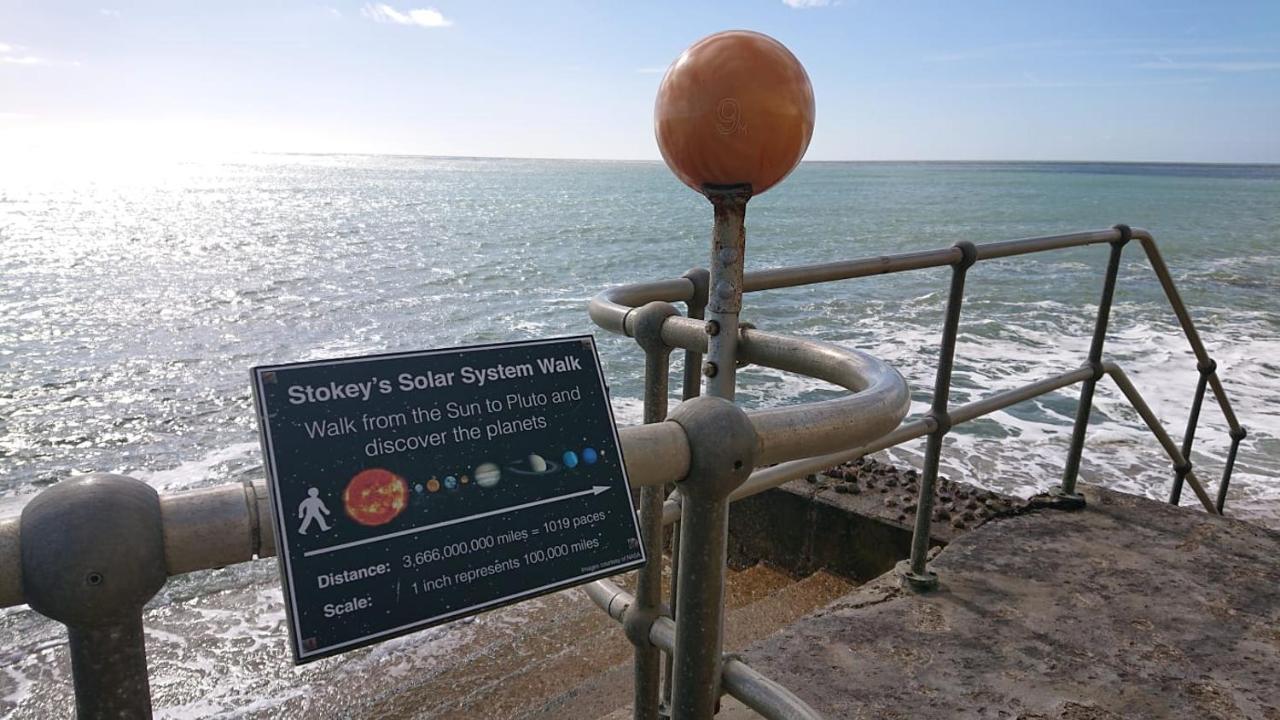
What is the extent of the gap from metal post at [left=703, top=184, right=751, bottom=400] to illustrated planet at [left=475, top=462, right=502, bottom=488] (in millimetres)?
460

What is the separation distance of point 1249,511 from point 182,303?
53.7 ft

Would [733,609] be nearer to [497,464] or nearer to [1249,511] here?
[497,464]

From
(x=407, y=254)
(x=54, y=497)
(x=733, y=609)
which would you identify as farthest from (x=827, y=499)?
(x=407, y=254)

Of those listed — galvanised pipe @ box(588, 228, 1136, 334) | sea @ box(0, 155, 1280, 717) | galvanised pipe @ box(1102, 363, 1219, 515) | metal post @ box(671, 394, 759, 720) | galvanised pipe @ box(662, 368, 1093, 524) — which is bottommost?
sea @ box(0, 155, 1280, 717)

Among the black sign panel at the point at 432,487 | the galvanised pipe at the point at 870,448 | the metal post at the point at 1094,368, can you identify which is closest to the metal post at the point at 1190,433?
the metal post at the point at 1094,368

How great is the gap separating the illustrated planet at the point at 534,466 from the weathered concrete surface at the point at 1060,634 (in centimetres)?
143

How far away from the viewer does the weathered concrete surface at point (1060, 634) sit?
6.79 feet

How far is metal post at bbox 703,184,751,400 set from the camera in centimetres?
122

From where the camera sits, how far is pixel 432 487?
2.52 ft

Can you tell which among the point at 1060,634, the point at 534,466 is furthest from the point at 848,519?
the point at 534,466

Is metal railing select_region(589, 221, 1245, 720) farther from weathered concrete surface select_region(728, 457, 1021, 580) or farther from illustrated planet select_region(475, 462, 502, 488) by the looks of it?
weathered concrete surface select_region(728, 457, 1021, 580)

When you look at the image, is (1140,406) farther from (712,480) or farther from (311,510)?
(311,510)

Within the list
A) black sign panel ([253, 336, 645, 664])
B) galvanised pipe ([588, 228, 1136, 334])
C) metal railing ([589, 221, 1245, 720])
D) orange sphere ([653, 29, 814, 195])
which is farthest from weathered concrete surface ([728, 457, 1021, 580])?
black sign panel ([253, 336, 645, 664])

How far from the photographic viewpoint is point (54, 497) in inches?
24.8
